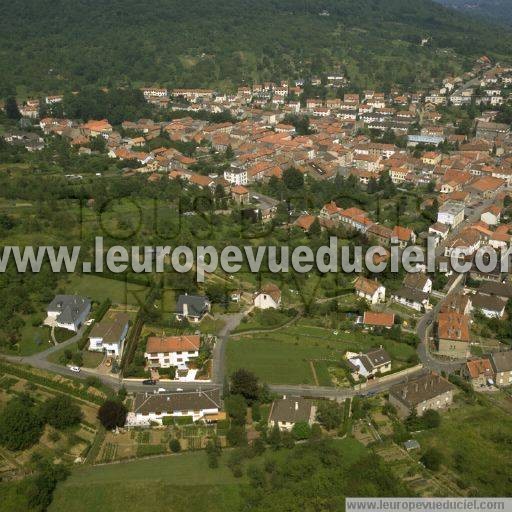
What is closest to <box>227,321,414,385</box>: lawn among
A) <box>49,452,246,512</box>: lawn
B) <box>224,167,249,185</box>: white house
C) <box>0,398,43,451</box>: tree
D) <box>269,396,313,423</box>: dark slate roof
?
<box>269,396,313,423</box>: dark slate roof

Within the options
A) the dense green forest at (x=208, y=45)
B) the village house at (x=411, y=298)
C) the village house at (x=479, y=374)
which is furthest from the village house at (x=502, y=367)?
the dense green forest at (x=208, y=45)

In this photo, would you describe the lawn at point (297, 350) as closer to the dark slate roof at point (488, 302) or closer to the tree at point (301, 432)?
the tree at point (301, 432)

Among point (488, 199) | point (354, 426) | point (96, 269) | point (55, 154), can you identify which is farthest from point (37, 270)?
point (488, 199)

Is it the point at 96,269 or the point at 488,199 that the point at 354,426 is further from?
the point at 488,199

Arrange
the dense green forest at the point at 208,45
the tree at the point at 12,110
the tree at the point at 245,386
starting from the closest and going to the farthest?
the tree at the point at 245,386 < the tree at the point at 12,110 < the dense green forest at the point at 208,45

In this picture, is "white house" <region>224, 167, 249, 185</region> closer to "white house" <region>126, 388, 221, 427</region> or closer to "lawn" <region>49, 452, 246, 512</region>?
"white house" <region>126, 388, 221, 427</region>

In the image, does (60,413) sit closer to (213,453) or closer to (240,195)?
(213,453)

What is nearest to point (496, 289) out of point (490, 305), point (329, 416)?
point (490, 305)
